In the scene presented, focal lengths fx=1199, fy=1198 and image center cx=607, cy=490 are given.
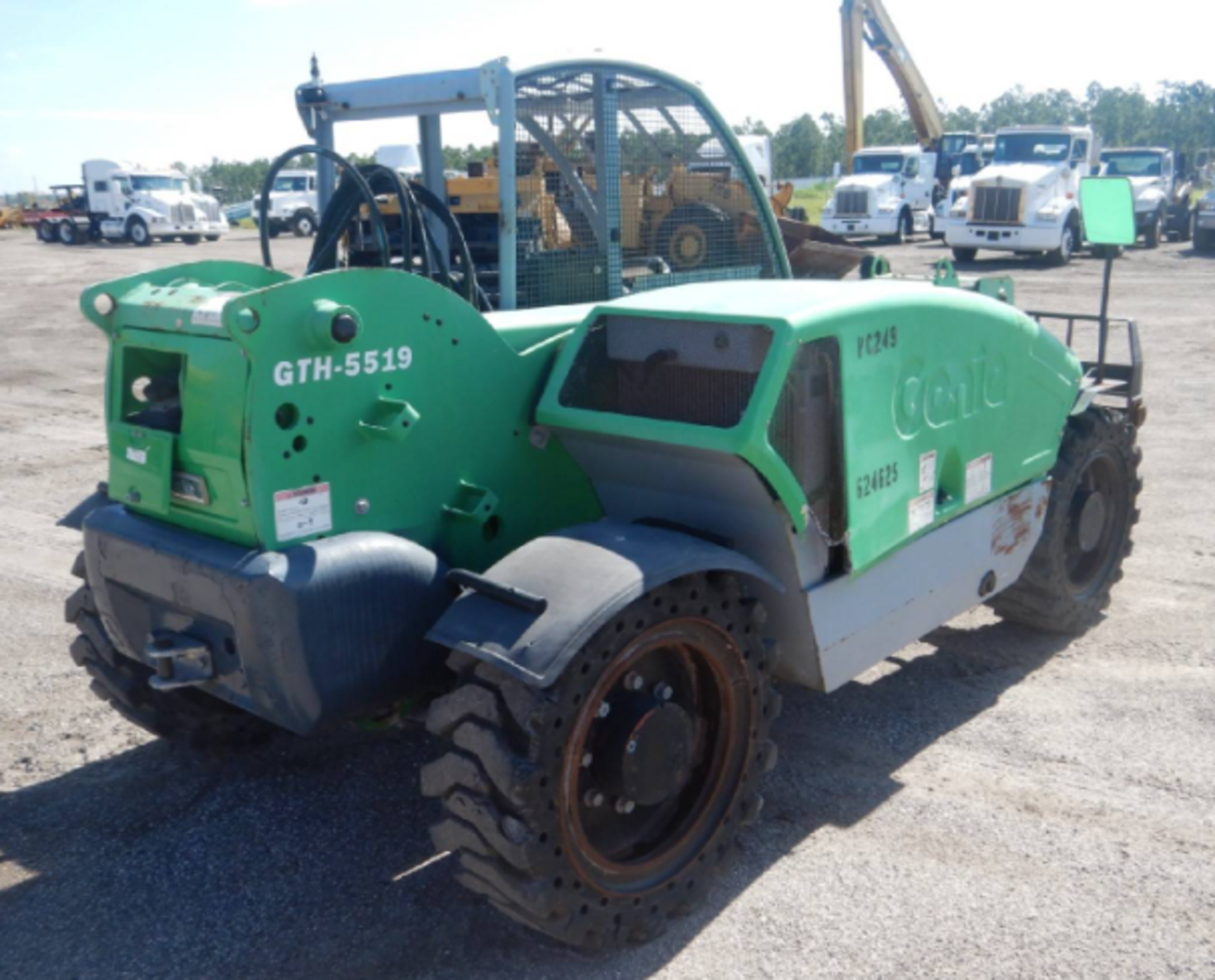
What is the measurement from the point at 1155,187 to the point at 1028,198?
561 centimetres

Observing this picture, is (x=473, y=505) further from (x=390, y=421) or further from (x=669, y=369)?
(x=669, y=369)

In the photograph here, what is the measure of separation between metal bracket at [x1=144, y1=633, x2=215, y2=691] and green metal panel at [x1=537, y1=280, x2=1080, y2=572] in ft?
3.93

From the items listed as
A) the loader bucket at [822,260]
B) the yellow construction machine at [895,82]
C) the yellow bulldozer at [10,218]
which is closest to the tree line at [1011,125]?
the yellow bulldozer at [10,218]

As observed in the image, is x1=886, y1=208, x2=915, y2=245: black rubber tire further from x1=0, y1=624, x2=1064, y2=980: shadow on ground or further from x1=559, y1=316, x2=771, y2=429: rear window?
x1=559, y1=316, x2=771, y2=429: rear window

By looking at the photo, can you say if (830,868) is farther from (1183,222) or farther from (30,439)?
(1183,222)

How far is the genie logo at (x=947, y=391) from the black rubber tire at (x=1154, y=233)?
77.5 ft

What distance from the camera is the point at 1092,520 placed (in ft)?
18.1

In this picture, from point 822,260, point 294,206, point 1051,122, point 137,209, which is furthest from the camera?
point 1051,122

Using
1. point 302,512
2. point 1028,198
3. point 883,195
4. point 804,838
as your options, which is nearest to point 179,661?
point 302,512

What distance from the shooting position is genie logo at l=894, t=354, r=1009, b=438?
391cm

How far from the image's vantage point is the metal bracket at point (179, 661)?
3234mm

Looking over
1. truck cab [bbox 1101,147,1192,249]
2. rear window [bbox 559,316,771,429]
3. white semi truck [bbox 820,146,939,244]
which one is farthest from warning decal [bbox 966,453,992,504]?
white semi truck [bbox 820,146,939,244]

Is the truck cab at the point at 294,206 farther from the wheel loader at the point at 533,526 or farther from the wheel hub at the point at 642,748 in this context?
the wheel hub at the point at 642,748

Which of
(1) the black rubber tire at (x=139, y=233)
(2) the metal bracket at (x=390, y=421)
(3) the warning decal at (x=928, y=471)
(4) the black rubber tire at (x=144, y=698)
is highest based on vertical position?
(1) the black rubber tire at (x=139, y=233)
